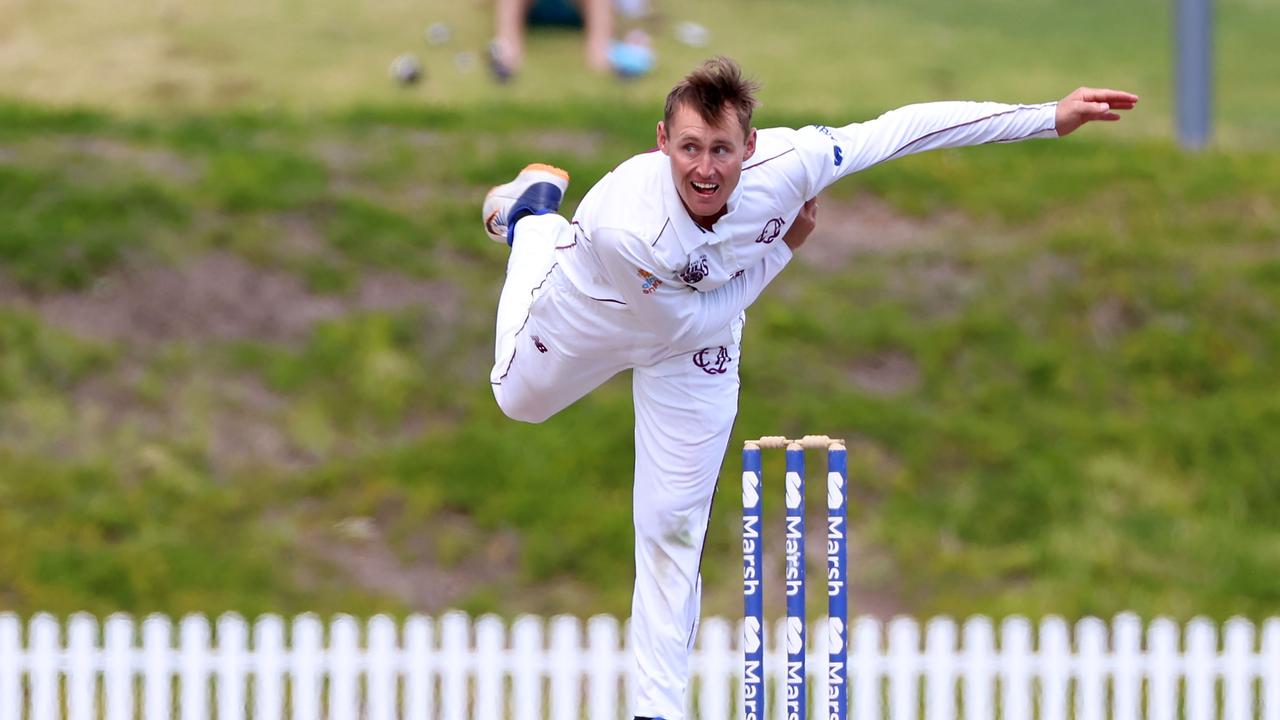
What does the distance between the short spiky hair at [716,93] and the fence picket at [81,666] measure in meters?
4.12

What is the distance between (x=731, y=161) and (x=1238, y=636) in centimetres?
413

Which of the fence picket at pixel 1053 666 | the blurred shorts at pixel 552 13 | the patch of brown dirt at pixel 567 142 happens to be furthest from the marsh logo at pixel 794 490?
the blurred shorts at pixel 552 13

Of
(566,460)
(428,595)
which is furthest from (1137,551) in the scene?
(428,595)

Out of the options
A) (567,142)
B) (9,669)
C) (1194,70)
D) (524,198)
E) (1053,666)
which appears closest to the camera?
(524,198)

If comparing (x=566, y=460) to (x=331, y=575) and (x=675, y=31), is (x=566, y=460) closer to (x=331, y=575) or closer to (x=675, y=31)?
(x=331, y=575)

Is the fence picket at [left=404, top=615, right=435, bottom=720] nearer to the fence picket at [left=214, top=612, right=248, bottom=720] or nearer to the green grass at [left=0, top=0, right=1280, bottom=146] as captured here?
the fence picket at [left=214, top=612, right=248, bottom=720]

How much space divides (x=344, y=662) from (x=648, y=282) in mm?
3331

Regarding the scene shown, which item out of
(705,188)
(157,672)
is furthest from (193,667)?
(705,188)

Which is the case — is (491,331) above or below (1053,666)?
above

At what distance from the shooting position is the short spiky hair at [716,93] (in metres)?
3.95

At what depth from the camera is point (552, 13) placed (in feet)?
47.4

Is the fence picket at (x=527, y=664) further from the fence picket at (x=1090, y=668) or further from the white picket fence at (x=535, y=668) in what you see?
the fence picket at (x=1090, y=668)

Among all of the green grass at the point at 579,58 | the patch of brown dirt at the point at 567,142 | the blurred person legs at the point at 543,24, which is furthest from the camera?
the blurred person legs at the point at 543,24

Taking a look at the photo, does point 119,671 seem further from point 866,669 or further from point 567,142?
point 567,142
